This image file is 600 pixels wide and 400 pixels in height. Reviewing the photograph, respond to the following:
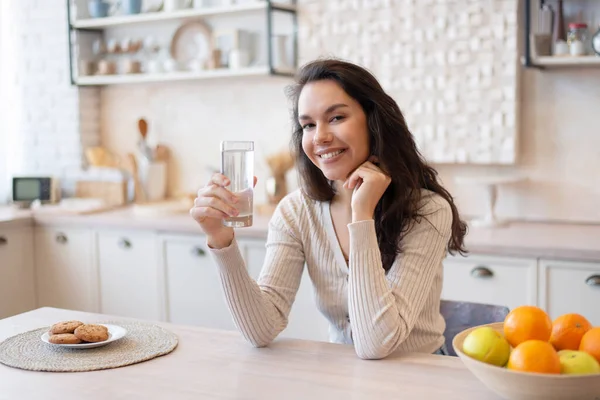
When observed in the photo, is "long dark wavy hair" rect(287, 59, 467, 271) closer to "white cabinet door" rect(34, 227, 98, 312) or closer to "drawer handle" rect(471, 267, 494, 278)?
"drawer handle" rect(471, 267, 494, 278)

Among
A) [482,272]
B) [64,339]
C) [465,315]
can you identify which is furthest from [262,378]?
[482,272]

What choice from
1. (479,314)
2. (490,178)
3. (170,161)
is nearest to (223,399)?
(479,314)

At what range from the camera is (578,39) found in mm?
3031

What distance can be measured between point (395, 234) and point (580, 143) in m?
1.73

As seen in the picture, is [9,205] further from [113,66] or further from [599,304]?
[599,304]

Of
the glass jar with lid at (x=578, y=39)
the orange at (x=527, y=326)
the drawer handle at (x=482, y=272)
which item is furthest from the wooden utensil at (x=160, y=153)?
the orange at (x=527, y=326)

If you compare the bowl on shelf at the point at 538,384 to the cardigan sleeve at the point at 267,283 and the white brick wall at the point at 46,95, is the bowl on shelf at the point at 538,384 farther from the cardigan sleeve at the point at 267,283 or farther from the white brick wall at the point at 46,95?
the white brick wall at the point at 46,95

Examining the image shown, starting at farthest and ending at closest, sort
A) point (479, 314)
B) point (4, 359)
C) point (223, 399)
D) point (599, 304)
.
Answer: point (599, 304) → point (479, 314) → point (4, 359) → point (223, 399)

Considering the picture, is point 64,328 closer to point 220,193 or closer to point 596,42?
point 220,193

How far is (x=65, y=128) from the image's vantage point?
4348mm

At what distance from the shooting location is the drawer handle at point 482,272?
9.37 ft

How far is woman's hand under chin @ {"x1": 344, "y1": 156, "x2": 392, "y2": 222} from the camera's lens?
175cm

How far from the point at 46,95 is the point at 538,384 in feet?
12.3

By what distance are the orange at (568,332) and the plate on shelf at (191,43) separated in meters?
2.98
